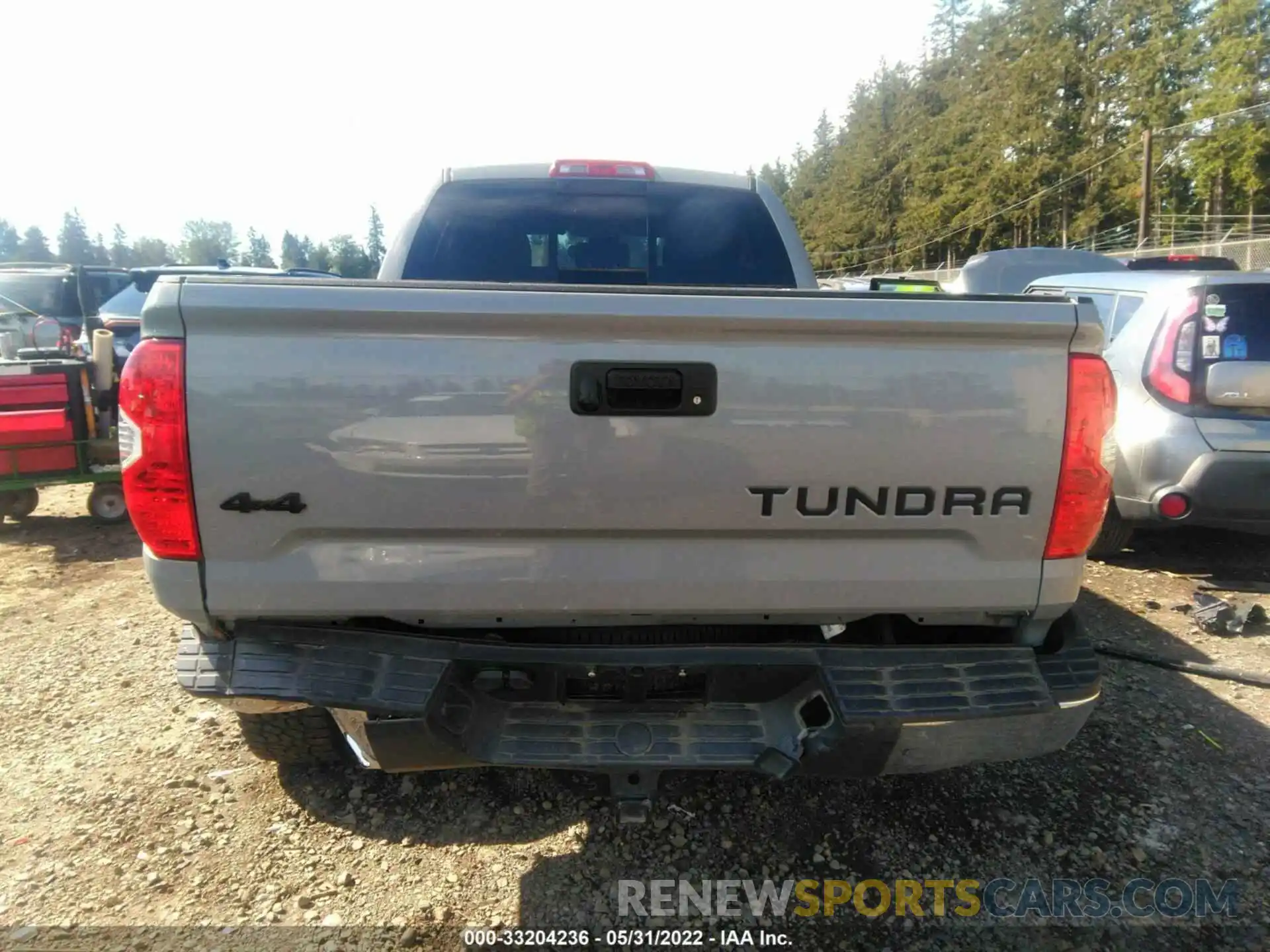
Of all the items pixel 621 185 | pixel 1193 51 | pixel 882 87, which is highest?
pixel 882 87

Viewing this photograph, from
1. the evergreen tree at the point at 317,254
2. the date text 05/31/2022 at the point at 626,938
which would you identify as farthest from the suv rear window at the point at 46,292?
the evergreen tree at the point at 317,254

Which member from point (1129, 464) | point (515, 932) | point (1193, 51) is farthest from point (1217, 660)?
point (1193, 51)

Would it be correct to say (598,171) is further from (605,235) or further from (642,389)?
(642,389)

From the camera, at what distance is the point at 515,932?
89.7 inches

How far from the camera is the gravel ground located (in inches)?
90.7

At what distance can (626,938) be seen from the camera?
2.28 meters

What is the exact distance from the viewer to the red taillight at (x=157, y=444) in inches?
73.0

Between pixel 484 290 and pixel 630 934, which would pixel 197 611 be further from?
pixel 630 934

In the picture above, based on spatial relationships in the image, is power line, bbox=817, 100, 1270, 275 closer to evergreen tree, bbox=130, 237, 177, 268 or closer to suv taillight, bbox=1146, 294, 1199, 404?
suv taillight, bbox=1146, 294, 1199, 404

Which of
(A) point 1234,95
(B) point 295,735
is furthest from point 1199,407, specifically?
(A) point 1234,95

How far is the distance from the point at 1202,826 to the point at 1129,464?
254 centimetres

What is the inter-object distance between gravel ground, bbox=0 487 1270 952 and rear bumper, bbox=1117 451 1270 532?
51.3 inches

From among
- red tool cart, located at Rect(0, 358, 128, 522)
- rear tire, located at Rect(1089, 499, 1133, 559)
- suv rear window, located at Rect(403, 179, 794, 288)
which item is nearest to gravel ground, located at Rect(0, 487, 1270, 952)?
rear tire, located at Rect(1089, 499, 1133, 559)

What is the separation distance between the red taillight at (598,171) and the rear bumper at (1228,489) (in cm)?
334
